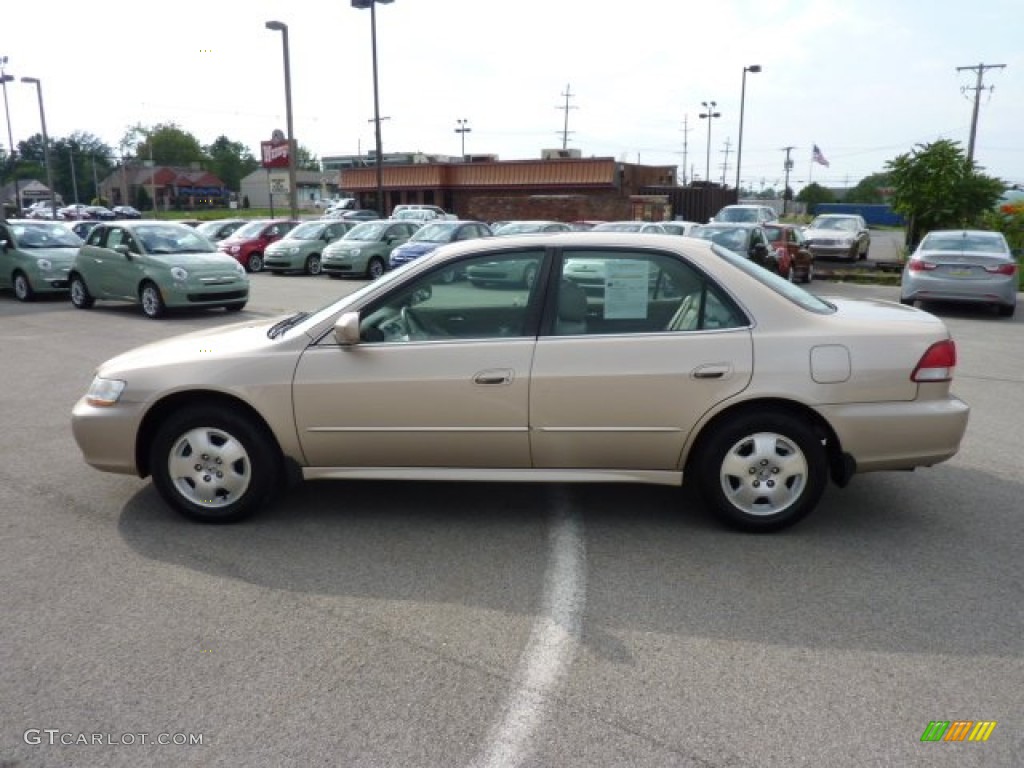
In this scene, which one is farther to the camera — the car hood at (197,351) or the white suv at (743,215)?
the white suv at (743,215)

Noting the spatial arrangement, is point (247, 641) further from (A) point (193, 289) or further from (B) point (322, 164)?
(B) point (322, 164)

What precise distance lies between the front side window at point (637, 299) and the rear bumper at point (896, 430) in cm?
78

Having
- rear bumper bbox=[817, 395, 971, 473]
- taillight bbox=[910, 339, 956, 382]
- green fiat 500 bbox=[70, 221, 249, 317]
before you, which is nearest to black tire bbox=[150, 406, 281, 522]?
rear bumper bbox=[817, 395, 971, 473]

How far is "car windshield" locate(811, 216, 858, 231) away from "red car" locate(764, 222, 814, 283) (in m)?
5.34

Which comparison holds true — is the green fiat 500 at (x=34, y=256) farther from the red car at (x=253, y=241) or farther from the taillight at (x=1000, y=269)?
the taillight at (x=1000, y=269)

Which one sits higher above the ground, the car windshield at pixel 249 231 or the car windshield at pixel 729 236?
the car windshield at pixel 729 236

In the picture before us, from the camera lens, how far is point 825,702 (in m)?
3.13

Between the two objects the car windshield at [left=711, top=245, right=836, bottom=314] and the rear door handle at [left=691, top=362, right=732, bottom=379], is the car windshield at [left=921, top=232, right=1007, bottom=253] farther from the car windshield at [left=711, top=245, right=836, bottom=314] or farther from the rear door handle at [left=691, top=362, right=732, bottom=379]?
the rear door handle at [left=691, top=362, right=732, bottom=379]

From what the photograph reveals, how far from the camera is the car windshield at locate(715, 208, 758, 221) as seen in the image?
28.2 m

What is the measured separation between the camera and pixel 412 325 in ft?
15.7

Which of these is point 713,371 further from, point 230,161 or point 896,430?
point 230,161

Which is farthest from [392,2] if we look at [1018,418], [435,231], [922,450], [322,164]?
[322,164]

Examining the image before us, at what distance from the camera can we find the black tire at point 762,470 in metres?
4.57

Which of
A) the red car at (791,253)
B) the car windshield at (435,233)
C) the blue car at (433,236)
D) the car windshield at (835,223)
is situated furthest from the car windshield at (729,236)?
the car windshield at (835,223)
